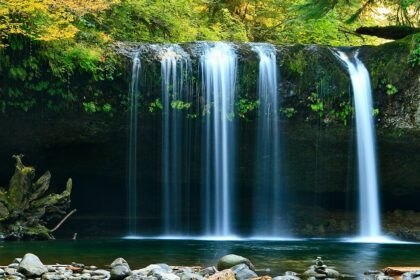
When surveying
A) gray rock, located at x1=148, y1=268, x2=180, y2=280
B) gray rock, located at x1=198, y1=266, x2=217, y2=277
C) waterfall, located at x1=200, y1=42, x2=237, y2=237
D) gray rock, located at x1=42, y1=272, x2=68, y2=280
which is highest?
waterfall, located at x1=200, y1=42, x2=237, y2=237

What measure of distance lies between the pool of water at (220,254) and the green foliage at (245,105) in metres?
3.47

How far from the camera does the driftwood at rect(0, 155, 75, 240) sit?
13.2 metres

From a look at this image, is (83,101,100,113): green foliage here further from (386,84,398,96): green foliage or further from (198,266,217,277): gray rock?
(198,266,217,277): gray rock

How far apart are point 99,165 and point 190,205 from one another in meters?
2.78

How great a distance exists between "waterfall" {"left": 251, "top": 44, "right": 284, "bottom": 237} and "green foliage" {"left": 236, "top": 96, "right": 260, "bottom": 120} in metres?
0.15

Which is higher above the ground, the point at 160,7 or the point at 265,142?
the point at 160,7

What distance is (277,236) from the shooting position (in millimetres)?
16375

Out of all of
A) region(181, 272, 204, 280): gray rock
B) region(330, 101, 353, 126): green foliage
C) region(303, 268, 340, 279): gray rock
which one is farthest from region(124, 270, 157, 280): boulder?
region(330, 101, 353, 126): green foliage

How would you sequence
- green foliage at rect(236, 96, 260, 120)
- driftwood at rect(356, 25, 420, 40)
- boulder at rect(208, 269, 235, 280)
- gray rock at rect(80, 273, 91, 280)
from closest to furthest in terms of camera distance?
boulder at rect(208, 269, 235, 280) → gray rock at rect(80, 273, 91, 280) → green foliage at rect(236, 96, 260, 120) → driftwood at rect(356, 25, 420, 40)

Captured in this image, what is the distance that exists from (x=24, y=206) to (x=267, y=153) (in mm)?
6310

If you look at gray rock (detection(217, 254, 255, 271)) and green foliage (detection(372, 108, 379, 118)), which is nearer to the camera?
gray rock (detection(217, 254, 255, 271))

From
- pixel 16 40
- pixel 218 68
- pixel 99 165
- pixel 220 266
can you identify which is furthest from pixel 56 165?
pixel 220 266

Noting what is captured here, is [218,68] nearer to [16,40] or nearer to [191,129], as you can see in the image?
[191,129]

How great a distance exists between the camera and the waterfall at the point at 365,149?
14875 mm
